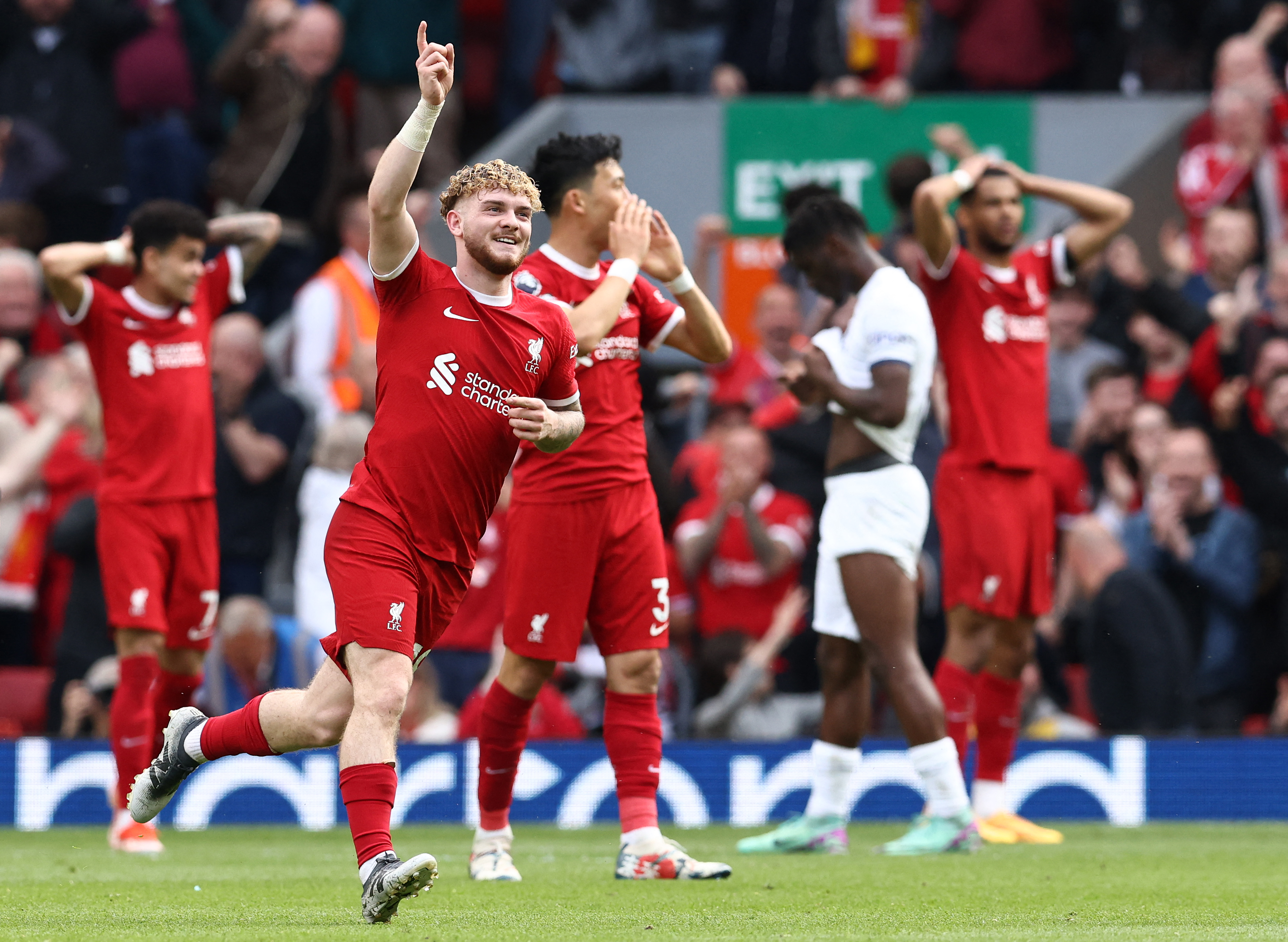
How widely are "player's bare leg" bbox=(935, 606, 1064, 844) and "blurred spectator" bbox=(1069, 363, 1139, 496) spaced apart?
342cm

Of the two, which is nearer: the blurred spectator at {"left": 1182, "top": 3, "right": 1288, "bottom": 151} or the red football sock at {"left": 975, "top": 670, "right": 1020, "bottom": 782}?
the red football sock at {"left": 975, "top": 670, "right": 1020, "bottom": 782}

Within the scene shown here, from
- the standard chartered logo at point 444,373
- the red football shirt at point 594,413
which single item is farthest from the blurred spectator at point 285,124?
the standard chartered logo at point 444,373

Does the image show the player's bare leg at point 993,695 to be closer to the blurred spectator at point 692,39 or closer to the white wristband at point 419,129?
the white wristband at point 419,129

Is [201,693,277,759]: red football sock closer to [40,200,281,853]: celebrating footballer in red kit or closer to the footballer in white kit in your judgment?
[40,200,281,853]: celebrating footballer in red kit

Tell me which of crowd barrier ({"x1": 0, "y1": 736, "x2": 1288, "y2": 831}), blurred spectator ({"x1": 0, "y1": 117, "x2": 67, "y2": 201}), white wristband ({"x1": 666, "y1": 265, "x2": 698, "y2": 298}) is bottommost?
crowd barrier ({"x1": 0, "y1": 736, "x2": 1288, "y2": 831})

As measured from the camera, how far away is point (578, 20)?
1462 centimetres

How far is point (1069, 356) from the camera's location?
12992mm

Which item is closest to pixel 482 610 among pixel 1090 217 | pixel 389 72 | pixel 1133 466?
pixel 1133 466

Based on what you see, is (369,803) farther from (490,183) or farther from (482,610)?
(482,610)

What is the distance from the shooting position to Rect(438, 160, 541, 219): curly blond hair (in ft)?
19.7

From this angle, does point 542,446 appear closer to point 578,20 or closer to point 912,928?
point 912,928

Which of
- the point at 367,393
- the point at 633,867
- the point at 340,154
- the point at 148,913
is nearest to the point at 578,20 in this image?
the point at 340,154

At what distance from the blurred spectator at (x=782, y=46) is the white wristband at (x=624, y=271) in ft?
26.8

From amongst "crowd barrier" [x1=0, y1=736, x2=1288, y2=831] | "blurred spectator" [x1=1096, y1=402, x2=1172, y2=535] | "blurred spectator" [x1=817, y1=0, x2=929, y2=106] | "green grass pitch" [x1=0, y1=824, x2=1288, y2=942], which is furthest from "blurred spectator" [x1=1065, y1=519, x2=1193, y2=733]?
"blurred spectator" [x1=817, y1=0, x2=929, y2=106]
